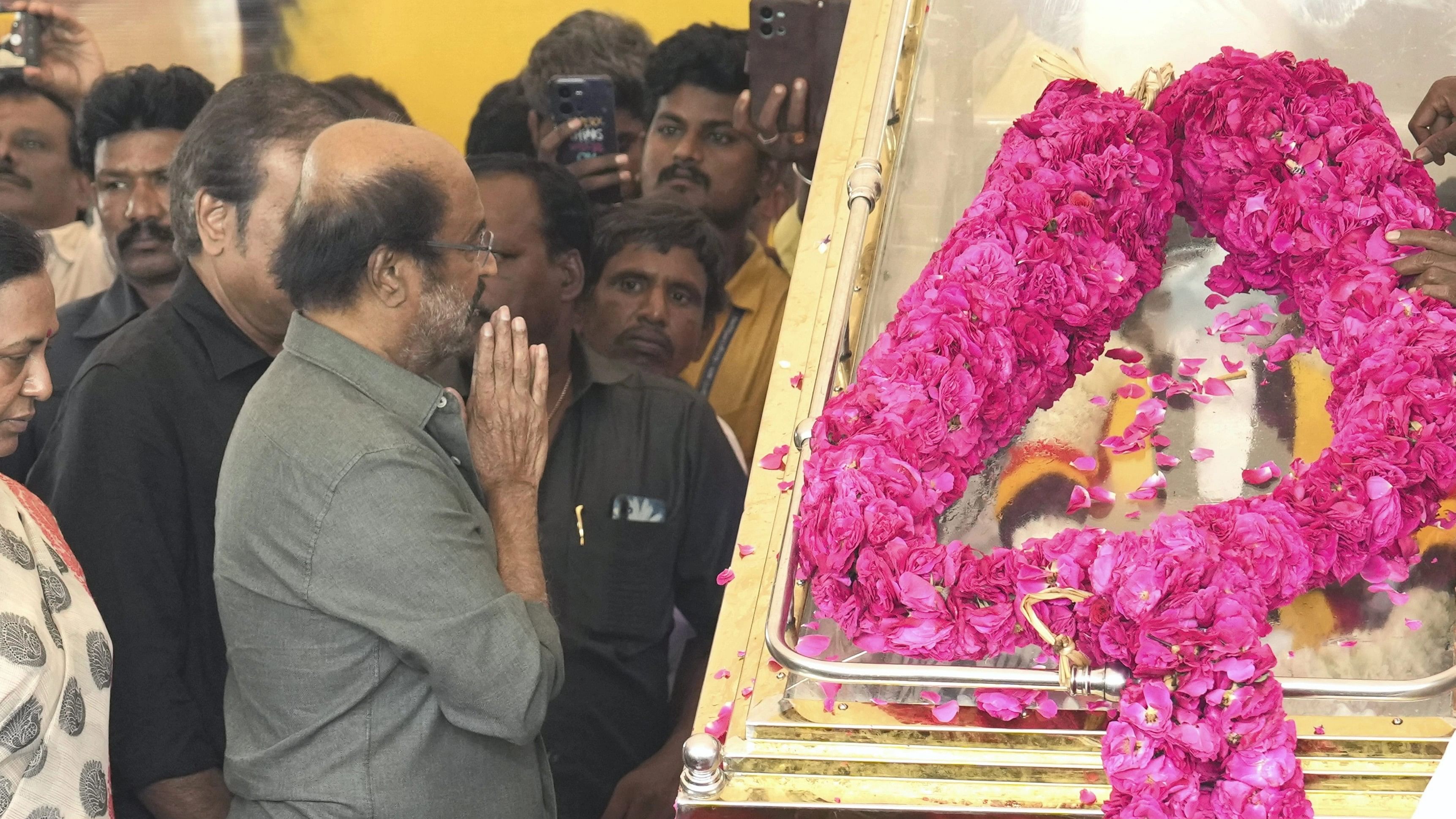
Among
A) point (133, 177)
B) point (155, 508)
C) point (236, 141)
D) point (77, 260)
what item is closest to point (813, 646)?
point (155, 508)

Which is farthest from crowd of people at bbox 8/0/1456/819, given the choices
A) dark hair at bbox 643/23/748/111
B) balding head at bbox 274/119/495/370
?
dark hair at bbox 643/23/748/111

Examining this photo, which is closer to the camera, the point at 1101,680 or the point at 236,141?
the point at 1101,680

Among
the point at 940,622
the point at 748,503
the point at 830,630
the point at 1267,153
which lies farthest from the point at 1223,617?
the point at 1267,153

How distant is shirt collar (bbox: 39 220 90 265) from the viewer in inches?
149

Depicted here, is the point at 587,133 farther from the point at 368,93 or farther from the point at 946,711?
the point at 946,711

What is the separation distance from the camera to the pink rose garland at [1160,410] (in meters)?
1.54

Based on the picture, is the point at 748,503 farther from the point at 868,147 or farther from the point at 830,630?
the point at 868,147

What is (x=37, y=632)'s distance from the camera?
73.1 inches

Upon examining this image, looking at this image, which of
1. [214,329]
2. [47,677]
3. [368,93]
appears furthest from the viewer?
[368,93]

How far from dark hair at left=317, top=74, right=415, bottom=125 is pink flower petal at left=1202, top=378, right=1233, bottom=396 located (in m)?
2.27

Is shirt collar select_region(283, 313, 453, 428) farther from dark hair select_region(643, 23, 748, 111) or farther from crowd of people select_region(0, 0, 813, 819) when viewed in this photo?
dark hair select_region(643, 23, 748, 111)

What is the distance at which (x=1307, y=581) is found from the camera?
1.83 m

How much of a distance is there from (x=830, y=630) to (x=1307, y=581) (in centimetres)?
60

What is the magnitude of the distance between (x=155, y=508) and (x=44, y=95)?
1964 millimetres
